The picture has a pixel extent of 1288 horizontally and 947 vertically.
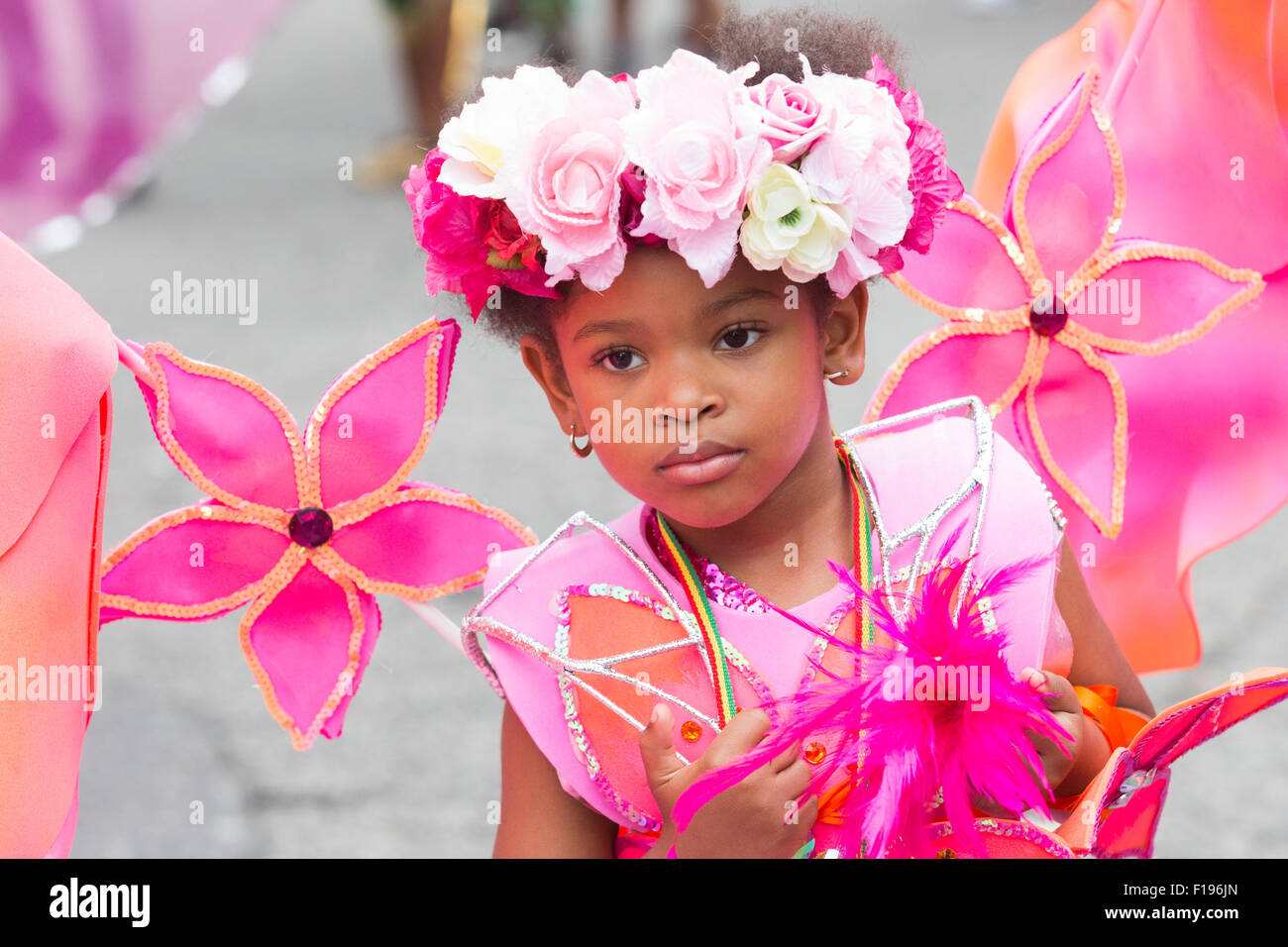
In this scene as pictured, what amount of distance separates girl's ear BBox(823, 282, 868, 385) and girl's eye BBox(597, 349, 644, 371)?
0.15m

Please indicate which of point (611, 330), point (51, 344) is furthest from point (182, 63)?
point (611, 330)

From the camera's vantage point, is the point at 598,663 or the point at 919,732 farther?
the point at 598,663

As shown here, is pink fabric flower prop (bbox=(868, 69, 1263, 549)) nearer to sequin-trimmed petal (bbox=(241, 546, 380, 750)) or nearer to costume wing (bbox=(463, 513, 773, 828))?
costume wing (bbox=(463, 513, 773, 828))

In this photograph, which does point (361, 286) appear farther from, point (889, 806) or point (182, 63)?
point (889, 806)

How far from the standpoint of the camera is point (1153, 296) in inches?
52.4

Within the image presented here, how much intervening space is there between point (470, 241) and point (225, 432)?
30 cm

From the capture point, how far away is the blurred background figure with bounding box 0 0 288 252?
2.29 metres

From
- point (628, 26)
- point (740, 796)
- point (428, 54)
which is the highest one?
point (628, 26)

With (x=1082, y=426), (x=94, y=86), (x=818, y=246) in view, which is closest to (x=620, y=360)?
(x=818, y=246)

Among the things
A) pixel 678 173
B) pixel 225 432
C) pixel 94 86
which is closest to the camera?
pixel 678 173

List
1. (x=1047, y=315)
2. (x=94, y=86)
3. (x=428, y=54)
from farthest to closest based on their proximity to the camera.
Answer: (x=428, y=54)
(x=94, y=86)
(x=1047, y=315)

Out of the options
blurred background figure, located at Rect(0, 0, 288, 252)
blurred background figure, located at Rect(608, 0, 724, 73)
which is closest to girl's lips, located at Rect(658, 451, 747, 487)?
Result: blurred background figure, located at Rect(0, 0, 288, 252)
